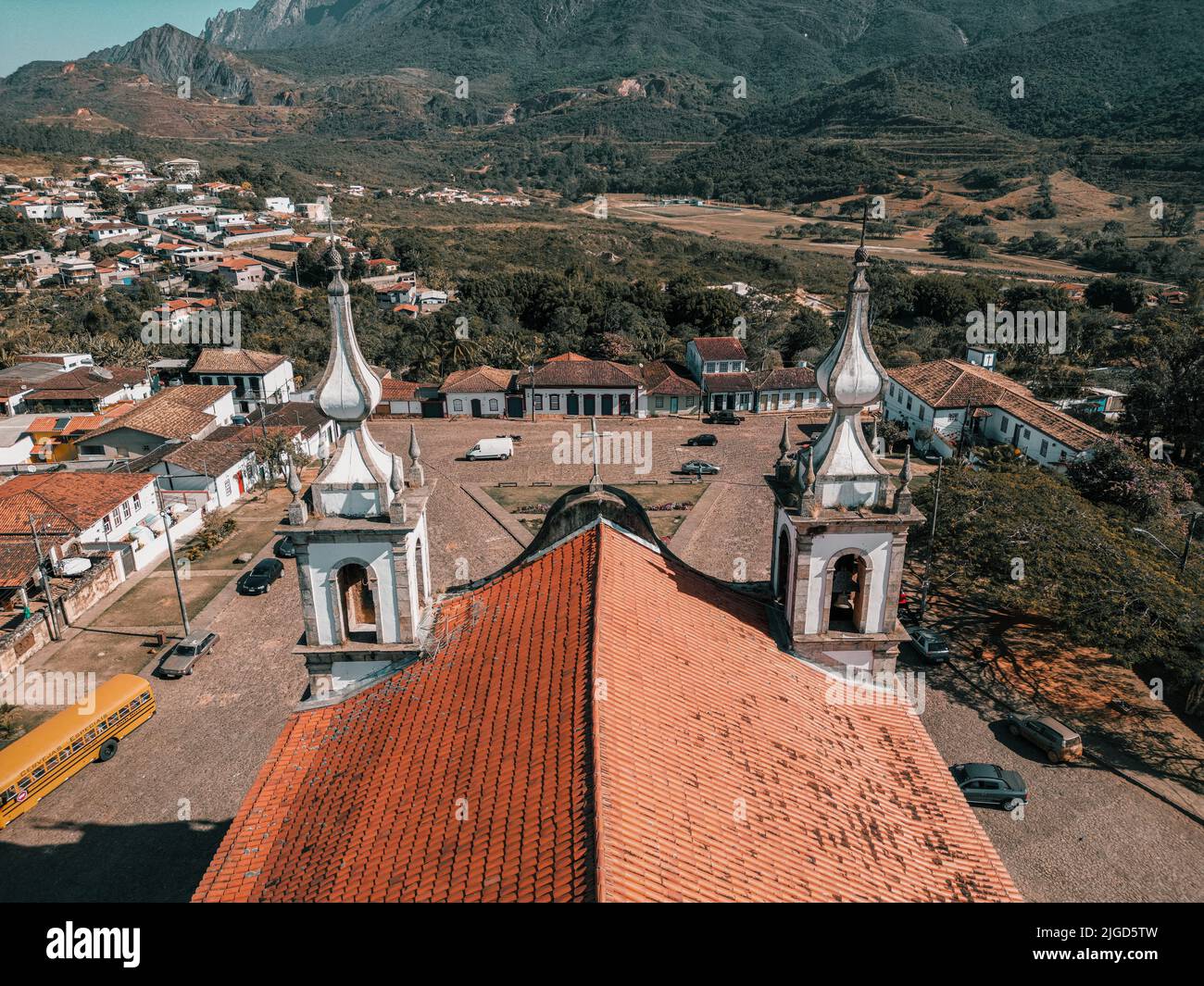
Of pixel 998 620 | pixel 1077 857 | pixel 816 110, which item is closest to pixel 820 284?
pixel 998 620

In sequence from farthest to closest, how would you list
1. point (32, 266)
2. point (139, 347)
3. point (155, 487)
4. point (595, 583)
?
point (32, 266), point (139, 347), point (155, 487), point (595, 583)

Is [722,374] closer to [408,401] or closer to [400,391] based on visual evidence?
[408,401]

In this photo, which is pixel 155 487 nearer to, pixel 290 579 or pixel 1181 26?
pixel 290 579

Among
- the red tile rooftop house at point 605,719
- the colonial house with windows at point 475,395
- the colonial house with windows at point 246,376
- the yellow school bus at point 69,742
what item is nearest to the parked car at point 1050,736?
the red tile rooftop house at point 605,719

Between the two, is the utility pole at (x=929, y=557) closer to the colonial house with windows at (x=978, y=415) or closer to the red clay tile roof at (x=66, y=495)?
the colonial house with windows at (x=978, y=415)

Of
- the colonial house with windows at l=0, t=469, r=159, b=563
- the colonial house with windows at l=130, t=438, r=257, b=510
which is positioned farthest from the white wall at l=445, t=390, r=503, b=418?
the colonial house with windows at l=0, t=469, r=159, b=563
